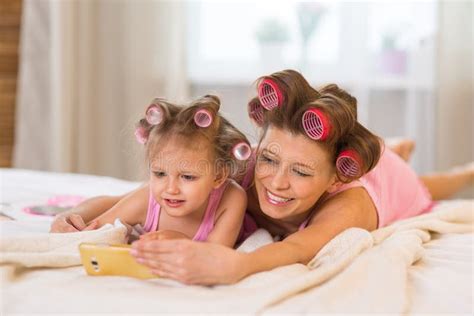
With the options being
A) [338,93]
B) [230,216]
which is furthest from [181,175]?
[338,93]

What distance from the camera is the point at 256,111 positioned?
131cm

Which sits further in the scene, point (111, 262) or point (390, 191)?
point (390, 191)

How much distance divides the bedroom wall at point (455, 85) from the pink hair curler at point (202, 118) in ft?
7.10

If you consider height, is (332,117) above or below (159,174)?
above

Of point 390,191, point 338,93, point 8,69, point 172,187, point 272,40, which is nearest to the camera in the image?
point 172,187

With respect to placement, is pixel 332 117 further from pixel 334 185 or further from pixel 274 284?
pixel 274 284

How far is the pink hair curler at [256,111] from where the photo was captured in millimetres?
1301

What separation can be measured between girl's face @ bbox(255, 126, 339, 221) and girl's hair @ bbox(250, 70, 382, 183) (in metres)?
0.02

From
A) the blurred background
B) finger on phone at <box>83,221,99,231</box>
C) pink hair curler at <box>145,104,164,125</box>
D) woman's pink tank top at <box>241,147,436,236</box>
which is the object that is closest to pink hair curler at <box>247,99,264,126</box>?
woman's pink tank top at <box>241,147,436,236</box>

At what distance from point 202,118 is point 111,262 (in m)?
0.29

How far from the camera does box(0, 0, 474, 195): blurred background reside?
3137mm

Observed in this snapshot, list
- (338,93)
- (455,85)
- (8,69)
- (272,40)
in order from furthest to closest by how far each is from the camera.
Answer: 1. (8,69)
2. (272,40)
3. (455,85)
4. (338,93)

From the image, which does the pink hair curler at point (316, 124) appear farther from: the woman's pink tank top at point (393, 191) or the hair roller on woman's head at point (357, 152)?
the woman's pink tank top at point (393, 191)

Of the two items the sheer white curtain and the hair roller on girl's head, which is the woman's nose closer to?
the hair roller on girl's head
